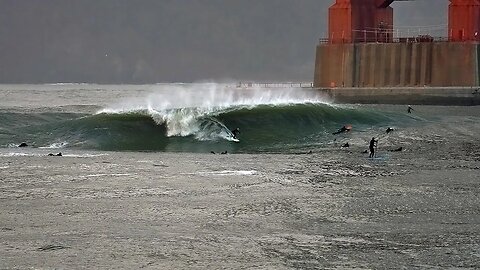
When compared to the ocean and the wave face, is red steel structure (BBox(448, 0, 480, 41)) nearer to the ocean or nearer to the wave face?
the wave face

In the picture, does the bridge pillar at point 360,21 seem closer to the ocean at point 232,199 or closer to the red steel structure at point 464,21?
the red steel structure at point 464,21

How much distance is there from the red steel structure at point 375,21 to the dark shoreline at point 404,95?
483 centimetres

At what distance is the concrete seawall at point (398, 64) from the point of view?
76125 millimetres

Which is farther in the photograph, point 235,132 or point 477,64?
point 477,64

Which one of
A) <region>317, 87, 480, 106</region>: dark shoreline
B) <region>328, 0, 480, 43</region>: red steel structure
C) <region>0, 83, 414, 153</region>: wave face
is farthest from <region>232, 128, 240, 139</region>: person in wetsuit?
<region>328, 0, 480, 43</region>: red steel structure

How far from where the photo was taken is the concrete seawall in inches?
2997

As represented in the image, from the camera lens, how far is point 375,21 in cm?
8281

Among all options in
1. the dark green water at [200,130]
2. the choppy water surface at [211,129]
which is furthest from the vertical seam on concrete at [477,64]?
the dark green water at [200,130]

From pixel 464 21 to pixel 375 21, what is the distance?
8313 millimetres

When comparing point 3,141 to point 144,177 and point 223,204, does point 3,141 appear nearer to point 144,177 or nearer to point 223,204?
point 144,177

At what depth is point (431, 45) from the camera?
76.9m

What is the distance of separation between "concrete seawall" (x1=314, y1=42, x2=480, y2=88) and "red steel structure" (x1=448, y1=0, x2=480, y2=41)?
1.87 meters

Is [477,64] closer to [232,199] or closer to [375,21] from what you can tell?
[375,21]

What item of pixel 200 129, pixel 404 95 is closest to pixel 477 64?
pixel 404 95
